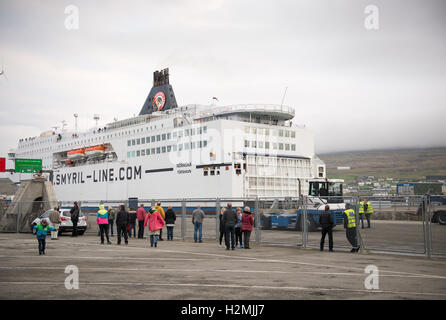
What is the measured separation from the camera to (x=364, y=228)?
15195 mm

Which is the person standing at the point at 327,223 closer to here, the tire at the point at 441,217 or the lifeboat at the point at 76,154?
the tire at the point at 441,217

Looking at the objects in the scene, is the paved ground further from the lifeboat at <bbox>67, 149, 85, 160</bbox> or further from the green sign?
the lifeboat at <bbox>67, 149, 85, 160</bbox>

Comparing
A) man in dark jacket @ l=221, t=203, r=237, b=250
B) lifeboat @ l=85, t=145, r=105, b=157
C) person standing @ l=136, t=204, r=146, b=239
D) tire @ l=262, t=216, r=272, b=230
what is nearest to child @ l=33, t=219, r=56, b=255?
man in dark jacket @ l=221, t=203, r=237, b=250

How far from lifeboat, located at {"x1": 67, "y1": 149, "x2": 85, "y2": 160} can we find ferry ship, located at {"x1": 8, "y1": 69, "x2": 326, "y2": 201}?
1.55m

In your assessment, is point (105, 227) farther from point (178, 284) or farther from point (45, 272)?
point (178, 284)

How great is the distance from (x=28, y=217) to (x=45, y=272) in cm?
1750

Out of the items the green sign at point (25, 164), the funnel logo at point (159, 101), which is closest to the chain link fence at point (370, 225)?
the green sign at point (25, 164)

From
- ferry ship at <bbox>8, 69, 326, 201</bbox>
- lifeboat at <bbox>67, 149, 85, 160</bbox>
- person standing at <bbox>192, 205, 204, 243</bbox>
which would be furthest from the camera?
lifeboat at <bbox>67, 149, 85, 160</bbox>

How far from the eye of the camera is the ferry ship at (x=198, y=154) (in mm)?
40250

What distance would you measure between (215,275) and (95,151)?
49096 millimetres

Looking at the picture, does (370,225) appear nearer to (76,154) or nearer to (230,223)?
(230,223)

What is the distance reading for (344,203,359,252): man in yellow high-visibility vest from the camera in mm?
14578

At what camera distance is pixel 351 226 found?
14703mm
